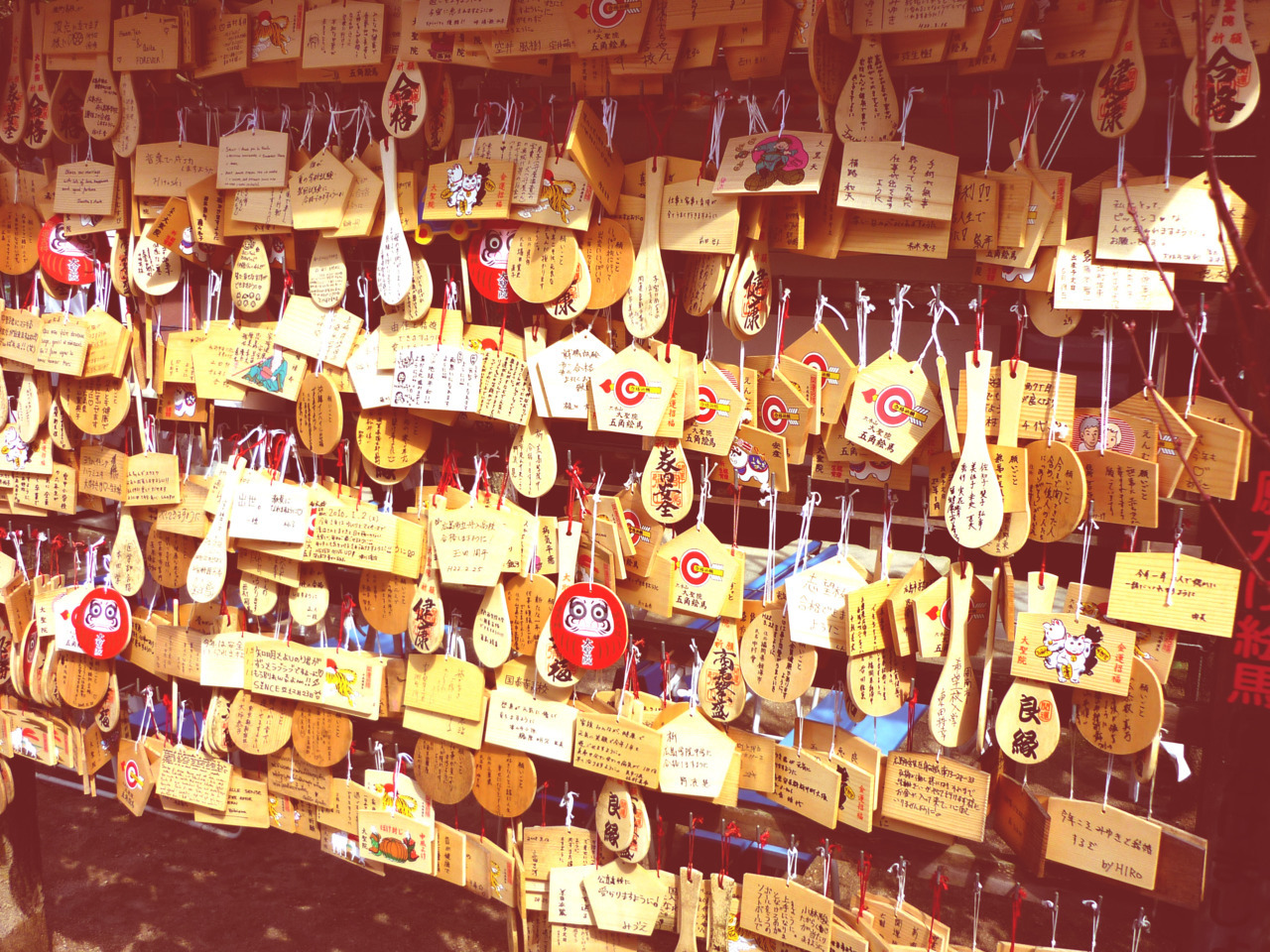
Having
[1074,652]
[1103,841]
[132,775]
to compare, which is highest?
[1074,652]

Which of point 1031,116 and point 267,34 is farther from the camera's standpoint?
point 267,34

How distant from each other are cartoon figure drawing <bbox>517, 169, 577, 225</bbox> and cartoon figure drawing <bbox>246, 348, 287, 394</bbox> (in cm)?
69

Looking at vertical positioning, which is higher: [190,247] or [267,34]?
[267,34]

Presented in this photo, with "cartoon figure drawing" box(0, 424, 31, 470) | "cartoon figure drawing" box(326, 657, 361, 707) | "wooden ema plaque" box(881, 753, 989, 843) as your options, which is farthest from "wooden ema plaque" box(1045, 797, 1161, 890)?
"cartoon figure drawing" box(0, 424, 31, 470)

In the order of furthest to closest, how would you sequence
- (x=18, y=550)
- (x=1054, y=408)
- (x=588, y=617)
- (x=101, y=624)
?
(x=18, y=550)
(x=101, y=624)
(x=588, y=617)
(x=1054, y=408)

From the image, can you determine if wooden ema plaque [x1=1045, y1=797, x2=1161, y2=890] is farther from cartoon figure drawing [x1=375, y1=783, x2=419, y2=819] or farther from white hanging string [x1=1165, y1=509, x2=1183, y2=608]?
cartoon figure drawing [x1=375, y1=783, x2=419, y2=819]

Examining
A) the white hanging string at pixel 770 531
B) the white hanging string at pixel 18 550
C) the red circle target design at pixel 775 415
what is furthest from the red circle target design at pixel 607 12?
the white hanging string at pixel 18 550

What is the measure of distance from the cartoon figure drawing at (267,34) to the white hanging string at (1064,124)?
1.54 m

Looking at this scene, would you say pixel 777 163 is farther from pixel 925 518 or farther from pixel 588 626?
pixel 588 626

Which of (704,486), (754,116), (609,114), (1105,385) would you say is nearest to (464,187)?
(609,114)

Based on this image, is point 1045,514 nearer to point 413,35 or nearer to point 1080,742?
point 413,35

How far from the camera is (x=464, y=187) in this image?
1906 mm

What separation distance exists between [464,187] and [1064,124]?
1.09m

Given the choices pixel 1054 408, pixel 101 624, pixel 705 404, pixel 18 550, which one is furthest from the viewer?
pixel 18 550
